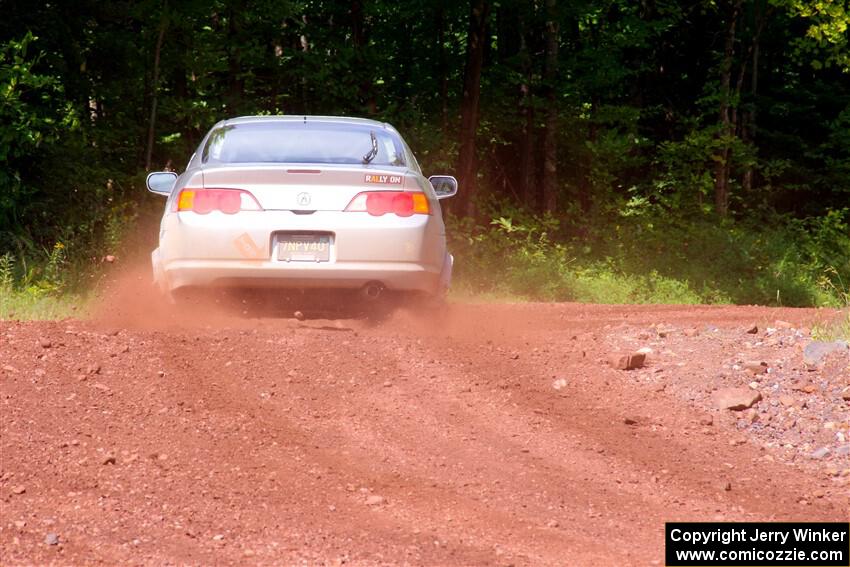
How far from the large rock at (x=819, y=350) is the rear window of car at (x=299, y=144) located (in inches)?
139

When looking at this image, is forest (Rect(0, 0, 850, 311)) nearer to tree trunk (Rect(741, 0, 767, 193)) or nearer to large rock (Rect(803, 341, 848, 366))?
tree trunk (Rect(741, 0, 767, 193))

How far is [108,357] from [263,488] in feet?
9.19

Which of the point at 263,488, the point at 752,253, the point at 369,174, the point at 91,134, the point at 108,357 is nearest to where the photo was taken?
the point at 263,488

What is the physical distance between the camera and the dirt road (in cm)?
488

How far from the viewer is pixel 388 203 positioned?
8.73 m

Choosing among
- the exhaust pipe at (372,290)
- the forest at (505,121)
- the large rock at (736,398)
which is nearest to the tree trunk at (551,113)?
the forest at (505,121)

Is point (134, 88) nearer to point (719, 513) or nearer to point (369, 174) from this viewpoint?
point (369, 174)

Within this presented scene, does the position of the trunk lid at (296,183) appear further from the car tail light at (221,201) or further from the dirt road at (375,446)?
the dirt road at (375,446)

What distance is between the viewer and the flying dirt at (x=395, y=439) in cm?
490

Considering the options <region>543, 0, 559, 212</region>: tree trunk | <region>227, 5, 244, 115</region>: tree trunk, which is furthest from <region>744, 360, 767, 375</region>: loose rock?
<region>543, 0, 559, 212</region>: tree trunk

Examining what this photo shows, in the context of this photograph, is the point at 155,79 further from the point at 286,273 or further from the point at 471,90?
the point at 286,273

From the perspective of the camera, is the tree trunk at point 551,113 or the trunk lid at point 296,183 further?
the tree trunk at point 551,113

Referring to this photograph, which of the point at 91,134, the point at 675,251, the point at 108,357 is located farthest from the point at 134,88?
the point at 108,357

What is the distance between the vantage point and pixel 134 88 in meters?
20.2
